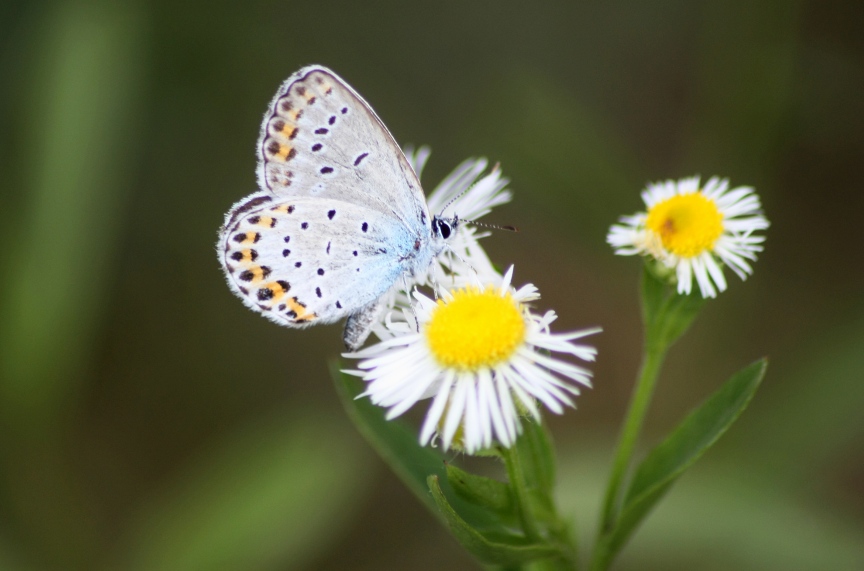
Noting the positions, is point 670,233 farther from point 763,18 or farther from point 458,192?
point 763,18

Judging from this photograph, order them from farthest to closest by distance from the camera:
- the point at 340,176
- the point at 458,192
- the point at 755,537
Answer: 1. the point at 755,537
2. the point at 458,192
3. the point at 340,176

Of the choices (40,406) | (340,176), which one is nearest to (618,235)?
(340,176)

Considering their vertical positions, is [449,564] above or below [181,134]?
below

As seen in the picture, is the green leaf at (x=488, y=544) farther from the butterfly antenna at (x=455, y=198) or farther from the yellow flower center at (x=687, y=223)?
the butterfly antenna at (x=455, y=198)

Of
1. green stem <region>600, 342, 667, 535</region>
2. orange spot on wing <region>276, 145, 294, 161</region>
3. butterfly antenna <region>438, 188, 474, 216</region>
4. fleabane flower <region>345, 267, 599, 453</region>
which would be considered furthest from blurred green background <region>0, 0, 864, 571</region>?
orange spot on wing <region>276, 145, 294, 161</region>

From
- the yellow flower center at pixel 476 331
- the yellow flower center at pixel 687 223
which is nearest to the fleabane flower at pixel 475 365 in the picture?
the yellow flower center at pixel 476 331

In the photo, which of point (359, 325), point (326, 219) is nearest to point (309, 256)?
point (326, 219)
